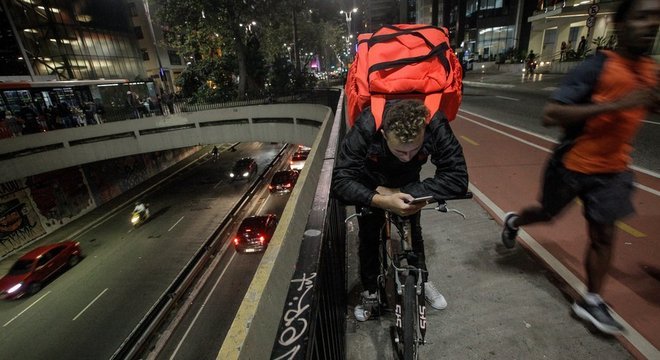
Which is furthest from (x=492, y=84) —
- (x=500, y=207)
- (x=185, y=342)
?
(x=185, y=342)

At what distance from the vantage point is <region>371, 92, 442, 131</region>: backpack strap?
229 cm

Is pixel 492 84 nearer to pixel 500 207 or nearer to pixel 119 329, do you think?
pixel 500 207

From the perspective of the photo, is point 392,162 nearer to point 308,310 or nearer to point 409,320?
point 409,320

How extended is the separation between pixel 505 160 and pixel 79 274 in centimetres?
2053

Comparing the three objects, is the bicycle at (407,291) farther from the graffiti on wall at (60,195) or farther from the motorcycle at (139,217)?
the graffiti on wall at (60,195)

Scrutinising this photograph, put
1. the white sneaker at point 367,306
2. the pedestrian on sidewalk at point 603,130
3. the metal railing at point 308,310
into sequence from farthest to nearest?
1. the white sneaker at point 367,306
2. the pedestrian on sidewalk at point 603,130
3. the metal railing at point 308,310

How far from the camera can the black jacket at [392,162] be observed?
212 centimetres

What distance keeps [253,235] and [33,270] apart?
10.5 meters

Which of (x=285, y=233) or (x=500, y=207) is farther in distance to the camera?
(x=500, y=207)

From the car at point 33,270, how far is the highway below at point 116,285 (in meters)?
0.53

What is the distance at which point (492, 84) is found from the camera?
2589cm

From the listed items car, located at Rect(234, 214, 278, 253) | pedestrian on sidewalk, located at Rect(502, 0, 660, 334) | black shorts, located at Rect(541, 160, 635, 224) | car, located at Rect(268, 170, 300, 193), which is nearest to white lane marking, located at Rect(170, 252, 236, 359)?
car, located at Rect(234, 214, 278, 253)

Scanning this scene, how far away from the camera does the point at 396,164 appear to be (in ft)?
7.69

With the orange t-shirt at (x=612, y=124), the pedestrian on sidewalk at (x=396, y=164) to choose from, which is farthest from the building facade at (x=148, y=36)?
the orange t-shirt at (x=612, y=124)
